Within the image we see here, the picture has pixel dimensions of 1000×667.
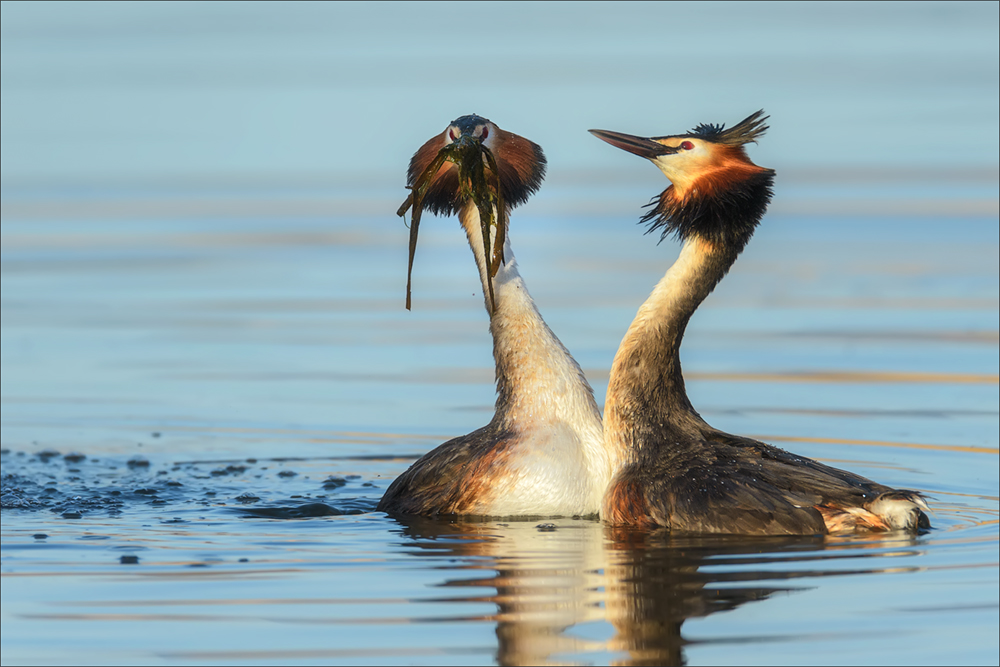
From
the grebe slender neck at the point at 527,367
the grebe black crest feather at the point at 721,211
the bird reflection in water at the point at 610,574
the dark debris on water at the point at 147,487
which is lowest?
the bird reflection in water at the point at 610,574

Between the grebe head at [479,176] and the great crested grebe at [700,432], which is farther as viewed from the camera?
Answer: the grebe head at [479,176]

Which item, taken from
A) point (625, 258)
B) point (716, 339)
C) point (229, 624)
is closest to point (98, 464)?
point (229, 624)

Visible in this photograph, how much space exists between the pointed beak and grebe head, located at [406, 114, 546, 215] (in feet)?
1.35

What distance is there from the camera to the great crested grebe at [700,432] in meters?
9.38

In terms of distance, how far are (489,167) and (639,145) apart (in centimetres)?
85

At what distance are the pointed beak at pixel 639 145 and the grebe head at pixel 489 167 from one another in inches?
16.2

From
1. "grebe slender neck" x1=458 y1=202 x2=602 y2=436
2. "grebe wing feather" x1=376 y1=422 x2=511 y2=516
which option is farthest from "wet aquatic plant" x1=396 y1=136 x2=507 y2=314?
"grebe wing feather" x1=376 y1=422 x2=511 y2=516

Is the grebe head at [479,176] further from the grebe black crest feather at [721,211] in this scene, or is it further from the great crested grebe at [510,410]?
the grebe black crest feather at [721,211]

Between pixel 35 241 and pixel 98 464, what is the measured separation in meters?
8.03

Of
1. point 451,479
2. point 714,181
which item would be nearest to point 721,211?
point 714,181

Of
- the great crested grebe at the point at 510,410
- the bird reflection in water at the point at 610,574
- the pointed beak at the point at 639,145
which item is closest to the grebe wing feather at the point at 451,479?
the great crested grebe at the point at 510,410

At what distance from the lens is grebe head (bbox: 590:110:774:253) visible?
10344 millimetres

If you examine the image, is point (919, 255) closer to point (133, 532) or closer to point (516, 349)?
point (516, 349)

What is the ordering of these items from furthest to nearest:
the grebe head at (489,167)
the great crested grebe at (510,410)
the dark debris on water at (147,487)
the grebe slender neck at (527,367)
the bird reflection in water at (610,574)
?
the grebe head at (489,167)
the dark debris on water at (147,487)
the grebe slender neck at (527,367)
the great crested grebe at (510,410)
the bird reflection in water at (610,574)
